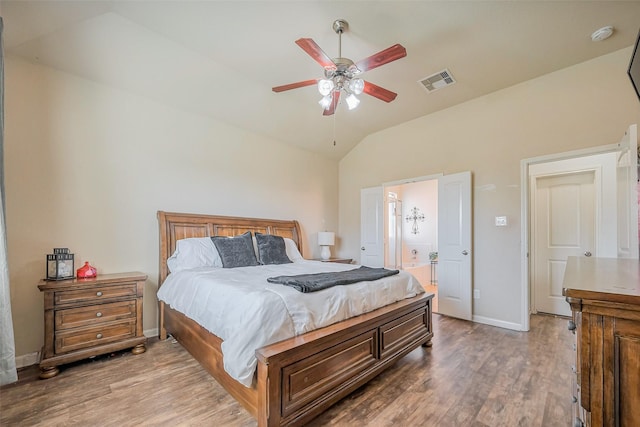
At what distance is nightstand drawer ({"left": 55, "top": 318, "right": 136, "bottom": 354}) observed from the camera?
2443mm

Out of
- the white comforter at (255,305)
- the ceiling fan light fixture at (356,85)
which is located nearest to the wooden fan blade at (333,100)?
the ceiling fan light fixture at (356,85)

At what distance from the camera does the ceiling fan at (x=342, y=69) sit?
209 centimetres

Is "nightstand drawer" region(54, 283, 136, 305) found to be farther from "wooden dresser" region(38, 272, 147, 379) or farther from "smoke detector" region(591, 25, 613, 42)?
"smoke detector" region(591, 25, 613, 42)

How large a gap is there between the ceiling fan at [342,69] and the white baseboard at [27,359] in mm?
3375

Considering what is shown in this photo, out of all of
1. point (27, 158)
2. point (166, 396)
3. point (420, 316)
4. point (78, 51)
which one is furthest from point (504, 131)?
point (27, 158)

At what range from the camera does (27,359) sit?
101 inches

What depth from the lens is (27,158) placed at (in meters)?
2.65

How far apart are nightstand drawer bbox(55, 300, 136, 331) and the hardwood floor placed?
39cm

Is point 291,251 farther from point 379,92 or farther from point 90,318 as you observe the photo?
point 379,92

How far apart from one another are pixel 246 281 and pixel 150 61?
259cm

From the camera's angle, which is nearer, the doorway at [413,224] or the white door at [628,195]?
the white door at [628,195]

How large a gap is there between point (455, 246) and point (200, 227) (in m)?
3.63

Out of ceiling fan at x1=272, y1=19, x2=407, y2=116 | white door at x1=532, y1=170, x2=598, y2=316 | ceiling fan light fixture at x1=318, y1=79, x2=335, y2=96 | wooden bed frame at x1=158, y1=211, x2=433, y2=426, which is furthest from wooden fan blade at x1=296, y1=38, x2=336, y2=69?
white door at x1=532, y1=170, x2=598, y2=316

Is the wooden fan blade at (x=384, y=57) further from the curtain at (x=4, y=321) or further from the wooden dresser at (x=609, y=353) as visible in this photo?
the curtain at (x=4, y=321)
